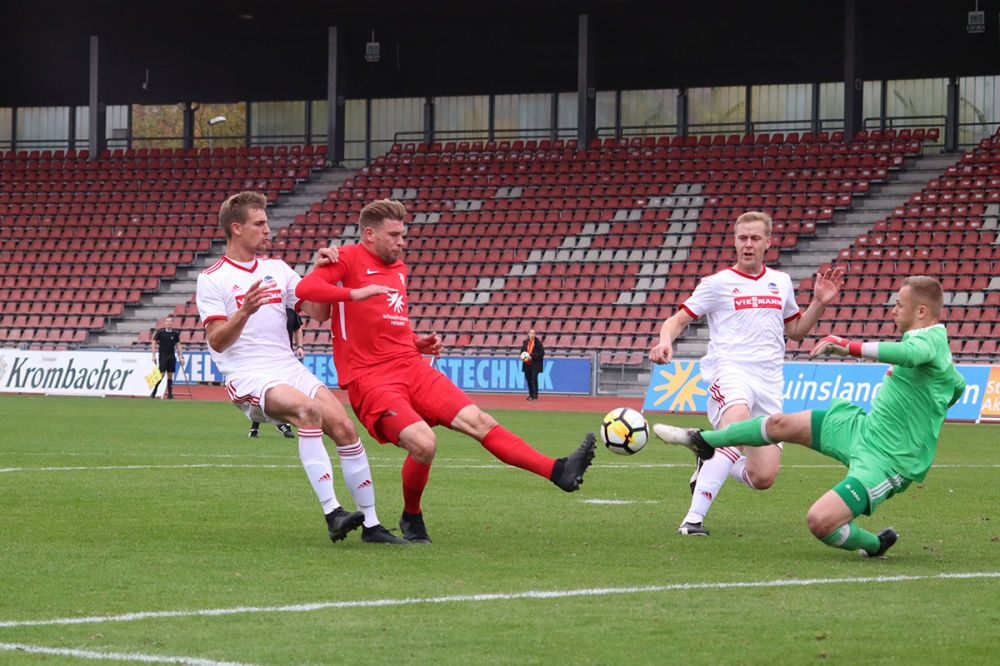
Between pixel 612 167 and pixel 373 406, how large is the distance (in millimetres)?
29795

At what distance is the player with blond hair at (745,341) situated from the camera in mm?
8820

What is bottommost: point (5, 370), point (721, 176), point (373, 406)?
point (5, 370)

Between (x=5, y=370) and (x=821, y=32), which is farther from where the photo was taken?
(x=821, y=32)

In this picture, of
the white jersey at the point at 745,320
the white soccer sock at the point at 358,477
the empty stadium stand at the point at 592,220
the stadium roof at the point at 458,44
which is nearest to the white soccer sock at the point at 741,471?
the white jersey at the point at 745,320

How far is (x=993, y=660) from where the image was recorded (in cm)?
501

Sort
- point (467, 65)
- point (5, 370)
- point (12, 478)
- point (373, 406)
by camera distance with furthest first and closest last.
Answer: point (467, 65) → point (5, 370) → point (12, 478) → point (373, 406)

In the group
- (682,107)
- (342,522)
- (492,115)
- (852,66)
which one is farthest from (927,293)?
(492,115)

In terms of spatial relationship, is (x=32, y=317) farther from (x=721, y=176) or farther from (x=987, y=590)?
(x=987, y=590)

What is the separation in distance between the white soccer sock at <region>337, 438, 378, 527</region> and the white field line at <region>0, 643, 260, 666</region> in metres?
3.24

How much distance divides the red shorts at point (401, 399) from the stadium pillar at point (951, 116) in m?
32.7

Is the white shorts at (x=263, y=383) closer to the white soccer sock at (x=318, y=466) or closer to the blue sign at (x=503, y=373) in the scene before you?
the white soccer sock at (x=318, y=466)

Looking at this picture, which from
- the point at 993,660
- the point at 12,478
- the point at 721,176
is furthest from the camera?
the point at 721,176

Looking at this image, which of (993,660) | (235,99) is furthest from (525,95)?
(993,660)

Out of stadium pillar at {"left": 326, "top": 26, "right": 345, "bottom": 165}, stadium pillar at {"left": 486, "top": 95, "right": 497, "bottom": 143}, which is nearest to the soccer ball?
stadium pillar at {"left": 326, "top": 26, "right": 345, "bottom": 165}
